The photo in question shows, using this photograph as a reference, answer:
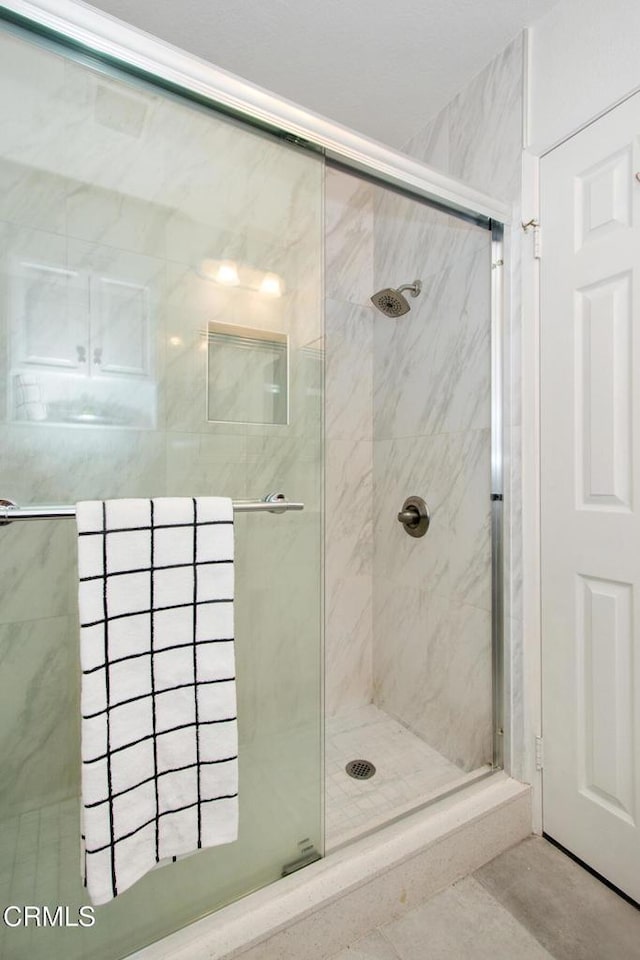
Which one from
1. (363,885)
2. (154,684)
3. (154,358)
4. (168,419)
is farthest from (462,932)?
(154,358)

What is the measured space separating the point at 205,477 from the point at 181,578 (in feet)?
0.79

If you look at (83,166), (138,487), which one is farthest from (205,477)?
(83,166)

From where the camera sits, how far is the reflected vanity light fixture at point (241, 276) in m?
1.09

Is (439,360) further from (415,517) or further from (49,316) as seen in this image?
(49,316)

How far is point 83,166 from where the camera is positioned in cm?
98

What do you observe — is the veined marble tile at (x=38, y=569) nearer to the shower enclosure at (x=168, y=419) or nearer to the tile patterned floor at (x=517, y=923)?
the shower enclosure at (x=168, y=419)

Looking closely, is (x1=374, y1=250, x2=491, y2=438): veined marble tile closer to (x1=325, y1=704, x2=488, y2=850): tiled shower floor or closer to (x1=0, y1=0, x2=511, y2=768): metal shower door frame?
(x1=0, y1=0, x2=511, y2=768): metal shower door frame

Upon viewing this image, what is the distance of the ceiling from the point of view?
1.36m

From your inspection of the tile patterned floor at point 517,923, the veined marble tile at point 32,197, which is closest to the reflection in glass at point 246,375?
the veined marble tile at point 32,197

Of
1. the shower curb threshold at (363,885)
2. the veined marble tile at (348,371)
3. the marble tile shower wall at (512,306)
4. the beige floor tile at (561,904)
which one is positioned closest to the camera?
the shower curb threshold at (363,885)

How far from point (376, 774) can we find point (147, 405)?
1.40 m

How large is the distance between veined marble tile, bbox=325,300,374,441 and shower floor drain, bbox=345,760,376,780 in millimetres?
1222

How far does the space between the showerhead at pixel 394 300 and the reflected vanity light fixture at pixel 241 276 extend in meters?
0.70

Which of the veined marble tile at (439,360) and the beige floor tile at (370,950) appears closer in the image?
the beige floor tile at (370,950)
